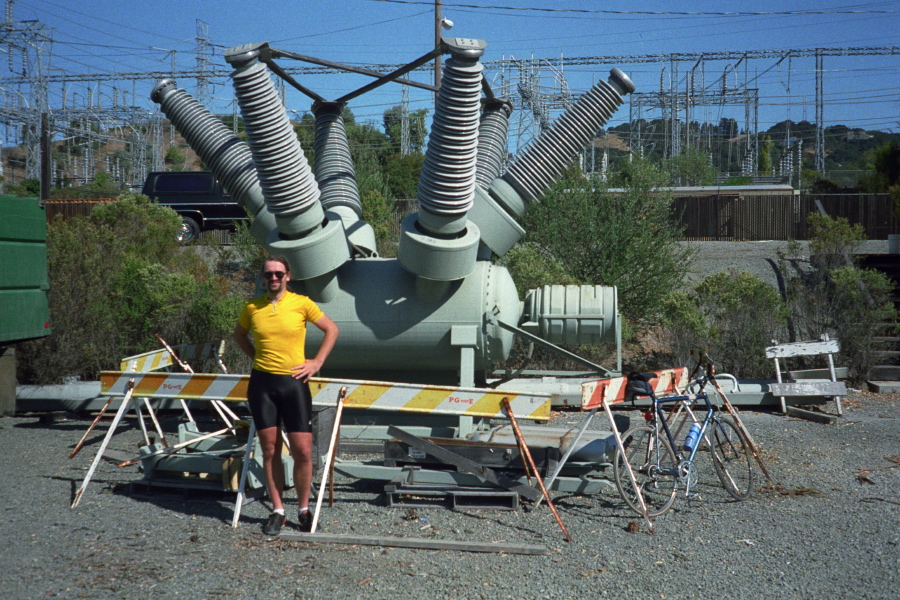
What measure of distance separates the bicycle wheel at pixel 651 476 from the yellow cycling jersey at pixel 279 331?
234 centimetres

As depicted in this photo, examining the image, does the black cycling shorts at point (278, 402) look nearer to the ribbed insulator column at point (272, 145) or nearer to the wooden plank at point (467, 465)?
the wooden plank at point (467, 465)

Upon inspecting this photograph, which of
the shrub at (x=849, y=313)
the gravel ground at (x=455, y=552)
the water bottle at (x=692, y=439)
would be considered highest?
the shrub at (x=849, y=313)

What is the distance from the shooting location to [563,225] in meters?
14.2

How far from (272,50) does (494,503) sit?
15.2 feet

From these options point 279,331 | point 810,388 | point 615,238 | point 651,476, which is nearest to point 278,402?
point 279,331

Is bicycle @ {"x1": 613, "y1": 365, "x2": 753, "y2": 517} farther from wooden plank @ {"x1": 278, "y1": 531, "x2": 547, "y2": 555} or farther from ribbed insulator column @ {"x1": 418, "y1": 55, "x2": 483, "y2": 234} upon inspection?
ribbed insulator column @ {"x1": 418, "y1": 55, "x2": 483, "y2": 234}

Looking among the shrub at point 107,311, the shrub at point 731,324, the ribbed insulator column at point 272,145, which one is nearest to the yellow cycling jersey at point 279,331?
the ribbed insulator column at point 272,145

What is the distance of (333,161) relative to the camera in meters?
8.62

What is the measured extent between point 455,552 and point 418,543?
236 mm

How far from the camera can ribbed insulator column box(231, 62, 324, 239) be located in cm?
646

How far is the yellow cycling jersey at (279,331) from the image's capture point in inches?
199

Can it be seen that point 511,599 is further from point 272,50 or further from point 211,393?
point 272,50

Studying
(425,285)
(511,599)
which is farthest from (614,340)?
(511,599)

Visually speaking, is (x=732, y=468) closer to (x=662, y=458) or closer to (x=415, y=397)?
(x=662, y=458)
